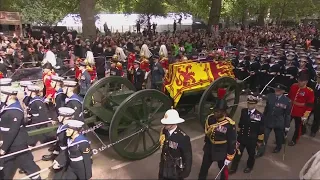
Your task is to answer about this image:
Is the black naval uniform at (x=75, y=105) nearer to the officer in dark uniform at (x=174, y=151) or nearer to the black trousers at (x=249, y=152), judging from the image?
the officer in dark uniform at (x=174, y=151)

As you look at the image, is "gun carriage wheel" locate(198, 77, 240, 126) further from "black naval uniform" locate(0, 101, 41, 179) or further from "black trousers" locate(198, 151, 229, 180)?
"black naval uniform" locate(0, 101, 41, 179)

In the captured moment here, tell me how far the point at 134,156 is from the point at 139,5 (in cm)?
2373

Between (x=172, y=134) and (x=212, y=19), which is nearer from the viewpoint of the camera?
(x=172, y=134)

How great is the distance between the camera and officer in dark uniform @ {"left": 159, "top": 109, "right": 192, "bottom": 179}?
13.7 ft

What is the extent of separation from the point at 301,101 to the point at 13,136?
5.60m

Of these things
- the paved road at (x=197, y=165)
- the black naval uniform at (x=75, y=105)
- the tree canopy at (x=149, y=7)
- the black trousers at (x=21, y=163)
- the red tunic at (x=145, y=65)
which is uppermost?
the tree canopy at (x=149, y=7)

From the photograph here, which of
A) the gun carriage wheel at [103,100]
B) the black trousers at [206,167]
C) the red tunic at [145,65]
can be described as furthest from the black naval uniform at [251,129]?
the red tunic at [145,65]

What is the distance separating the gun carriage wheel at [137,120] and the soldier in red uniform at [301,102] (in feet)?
9.08

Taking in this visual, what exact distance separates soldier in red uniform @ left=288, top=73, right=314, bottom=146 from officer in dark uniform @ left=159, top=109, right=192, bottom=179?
358cm

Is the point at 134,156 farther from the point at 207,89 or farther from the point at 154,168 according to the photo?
the point at 207,89

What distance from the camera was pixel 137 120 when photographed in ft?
19.6

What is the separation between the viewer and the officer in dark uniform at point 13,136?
15.8 feet

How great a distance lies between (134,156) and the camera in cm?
593

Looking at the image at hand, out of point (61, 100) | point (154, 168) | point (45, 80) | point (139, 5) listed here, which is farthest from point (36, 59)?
point (139, 5)
